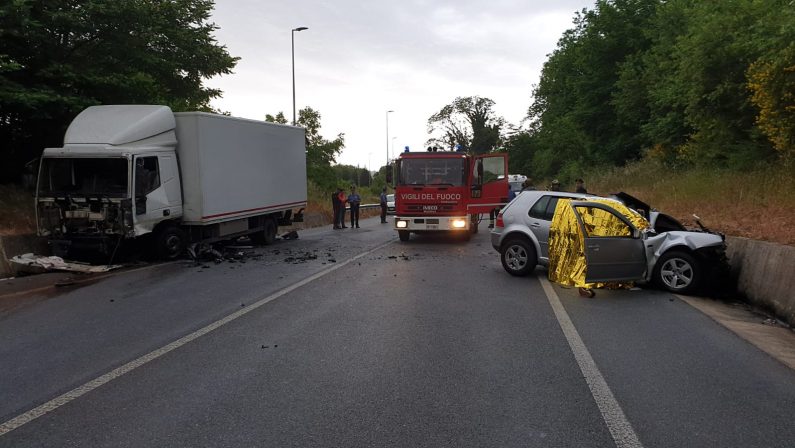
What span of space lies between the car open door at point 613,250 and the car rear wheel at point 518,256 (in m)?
1.67

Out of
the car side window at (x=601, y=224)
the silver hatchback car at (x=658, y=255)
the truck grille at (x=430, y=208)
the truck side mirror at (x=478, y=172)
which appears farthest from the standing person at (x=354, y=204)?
the car side window at (x=601, y=224)

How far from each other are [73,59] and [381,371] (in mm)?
14923

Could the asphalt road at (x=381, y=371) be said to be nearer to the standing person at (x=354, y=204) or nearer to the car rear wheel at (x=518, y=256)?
the car rear wheel at (x=518, y=256)

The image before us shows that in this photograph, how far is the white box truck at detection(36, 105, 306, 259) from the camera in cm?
1114

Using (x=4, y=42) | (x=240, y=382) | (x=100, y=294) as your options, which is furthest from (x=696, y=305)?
(x=4, y=42)

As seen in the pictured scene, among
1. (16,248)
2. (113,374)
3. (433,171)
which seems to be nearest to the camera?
(113,374)

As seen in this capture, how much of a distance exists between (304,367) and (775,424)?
3558mm

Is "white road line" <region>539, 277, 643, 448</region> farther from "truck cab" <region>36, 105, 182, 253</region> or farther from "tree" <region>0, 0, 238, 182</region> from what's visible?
"tree" <region>0, 0, 238, 182</region>

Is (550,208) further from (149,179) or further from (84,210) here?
(84,210)

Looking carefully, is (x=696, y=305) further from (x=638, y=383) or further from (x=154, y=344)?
(x=154, y=344)

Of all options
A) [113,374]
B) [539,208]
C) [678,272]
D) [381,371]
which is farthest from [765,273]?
[113,374]

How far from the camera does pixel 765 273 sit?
784cm

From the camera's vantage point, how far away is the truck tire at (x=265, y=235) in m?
16.8

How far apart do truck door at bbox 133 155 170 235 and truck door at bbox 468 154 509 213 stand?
342 inches
